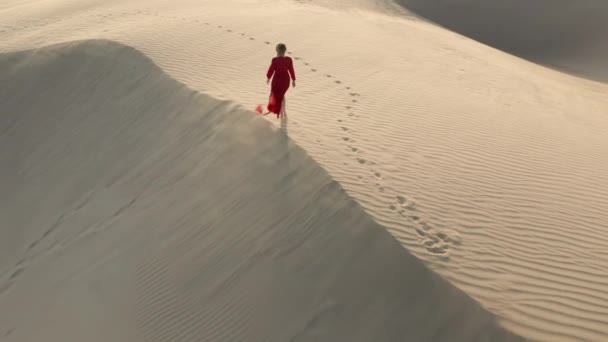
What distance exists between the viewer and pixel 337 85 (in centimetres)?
918

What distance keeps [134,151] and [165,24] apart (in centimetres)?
544

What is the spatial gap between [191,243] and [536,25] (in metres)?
18.5

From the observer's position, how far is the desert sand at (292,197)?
4.66 m

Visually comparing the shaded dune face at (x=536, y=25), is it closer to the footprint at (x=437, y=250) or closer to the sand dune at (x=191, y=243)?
the sand dune at (x=191, y=243)

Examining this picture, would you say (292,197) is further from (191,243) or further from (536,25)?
(536,25)

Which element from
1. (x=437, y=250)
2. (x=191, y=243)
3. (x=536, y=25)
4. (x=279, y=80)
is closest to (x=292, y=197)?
(x=191, y=243)

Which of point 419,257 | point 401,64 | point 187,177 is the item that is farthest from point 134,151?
point 401,64

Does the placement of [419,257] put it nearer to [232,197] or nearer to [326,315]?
[326,315]

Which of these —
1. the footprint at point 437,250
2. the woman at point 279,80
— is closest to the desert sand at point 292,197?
the footprint at point 437,250

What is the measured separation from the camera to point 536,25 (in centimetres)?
2039

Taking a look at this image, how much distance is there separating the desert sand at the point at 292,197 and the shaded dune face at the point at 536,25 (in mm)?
7864

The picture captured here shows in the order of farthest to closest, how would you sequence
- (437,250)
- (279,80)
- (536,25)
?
(536,25) → (279,80) → (437,250)

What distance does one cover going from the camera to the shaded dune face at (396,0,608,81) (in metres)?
18.4

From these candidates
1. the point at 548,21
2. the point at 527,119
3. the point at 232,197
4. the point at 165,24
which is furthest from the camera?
the point at 548,21
